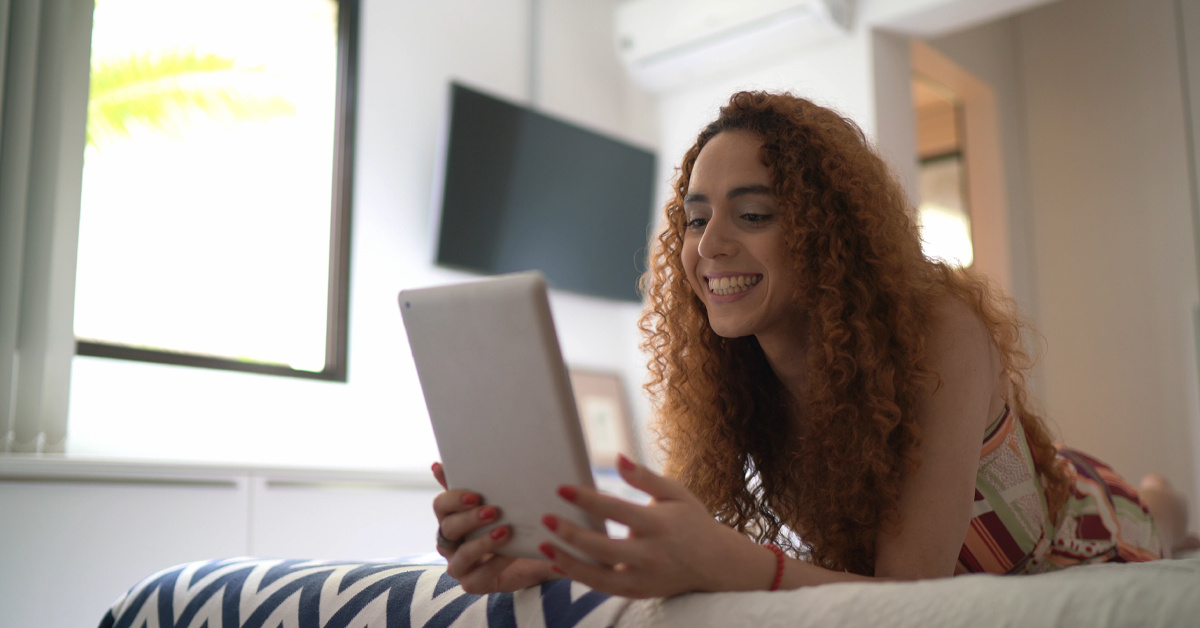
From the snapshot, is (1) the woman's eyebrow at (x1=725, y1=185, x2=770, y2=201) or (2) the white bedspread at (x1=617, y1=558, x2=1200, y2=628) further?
(1) the woman's eyebrow at (x1=725, y1=185, x2=770, y2=201)

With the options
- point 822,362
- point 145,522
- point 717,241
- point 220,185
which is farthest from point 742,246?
point 220,185

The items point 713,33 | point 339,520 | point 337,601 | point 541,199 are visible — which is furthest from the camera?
point 713,33

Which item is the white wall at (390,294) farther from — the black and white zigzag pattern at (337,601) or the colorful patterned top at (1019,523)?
the colorful patterned top at (1019,523)

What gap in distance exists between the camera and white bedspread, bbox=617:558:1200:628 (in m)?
0.63

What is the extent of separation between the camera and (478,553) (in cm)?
91

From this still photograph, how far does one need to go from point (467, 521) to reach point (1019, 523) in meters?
0.84

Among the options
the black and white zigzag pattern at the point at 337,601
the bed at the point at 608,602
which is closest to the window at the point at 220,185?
the black and white zigzag pattern at the point at 337,601

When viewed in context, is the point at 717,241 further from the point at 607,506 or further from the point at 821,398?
the point at 607,506

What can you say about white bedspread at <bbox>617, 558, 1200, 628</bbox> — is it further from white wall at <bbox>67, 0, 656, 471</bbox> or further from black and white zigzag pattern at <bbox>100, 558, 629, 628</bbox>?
white wall at <bbox>67, 0, 656, 471</bbox>

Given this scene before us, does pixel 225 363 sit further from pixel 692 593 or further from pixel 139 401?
pixel 692 593

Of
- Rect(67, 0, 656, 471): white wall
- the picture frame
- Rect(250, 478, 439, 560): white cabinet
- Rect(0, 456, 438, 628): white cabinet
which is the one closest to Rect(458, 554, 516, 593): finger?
Rect(0, 456, 438, 628): white cabinet

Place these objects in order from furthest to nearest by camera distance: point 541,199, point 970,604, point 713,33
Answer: point 713,33, point 541,199, point 970,604

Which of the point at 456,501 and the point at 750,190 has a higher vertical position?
the point at 750,190

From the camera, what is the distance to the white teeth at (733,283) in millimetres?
1284
